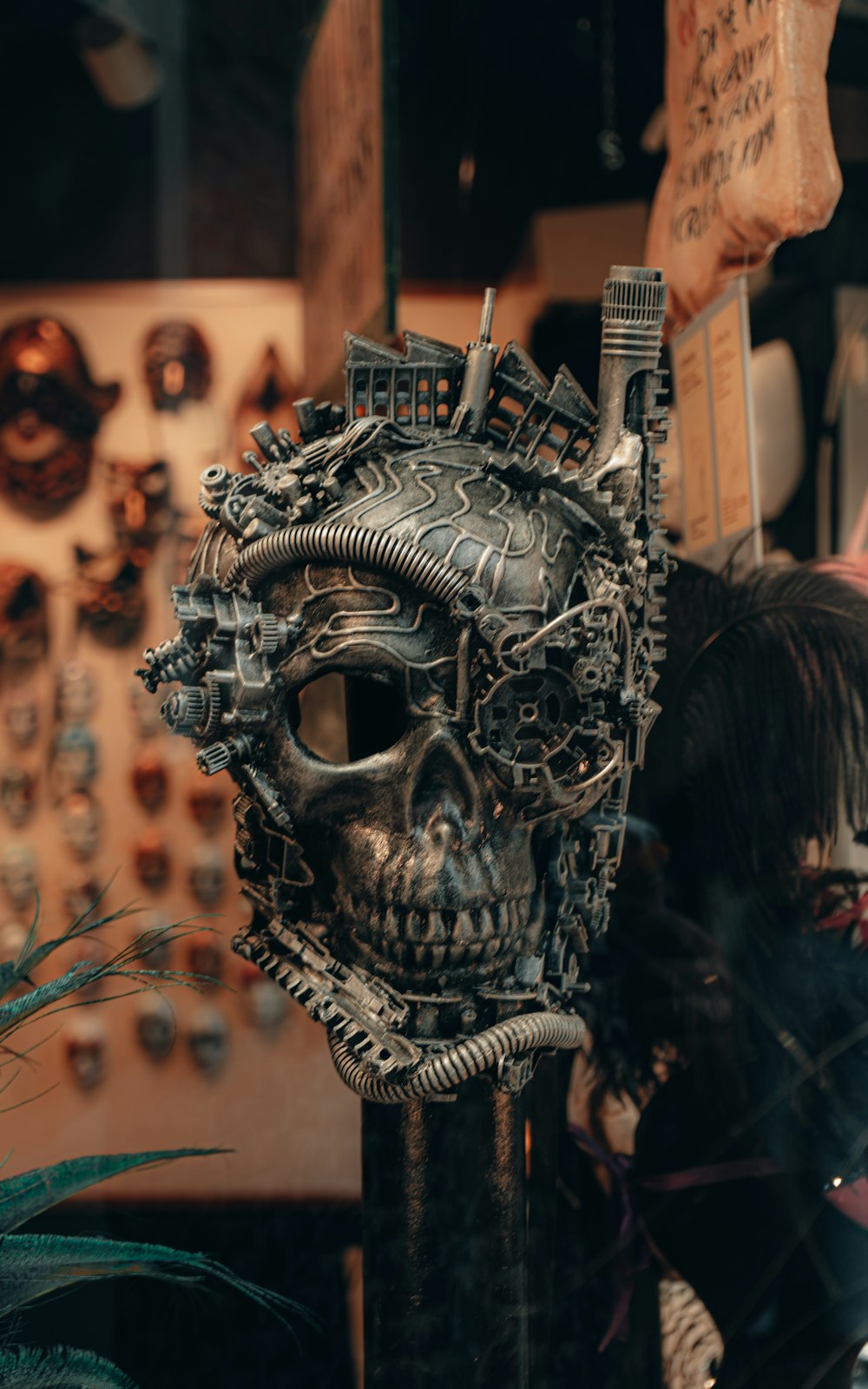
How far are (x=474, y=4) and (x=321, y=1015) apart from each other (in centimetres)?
121

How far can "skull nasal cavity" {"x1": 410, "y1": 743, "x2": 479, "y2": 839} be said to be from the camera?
1046mm

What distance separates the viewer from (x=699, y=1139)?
141cm

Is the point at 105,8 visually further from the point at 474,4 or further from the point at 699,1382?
the point at 699,1382

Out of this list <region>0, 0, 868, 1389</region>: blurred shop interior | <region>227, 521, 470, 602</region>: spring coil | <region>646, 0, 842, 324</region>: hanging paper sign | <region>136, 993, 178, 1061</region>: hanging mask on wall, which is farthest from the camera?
<region>136, 993, 178, 1061</region>: hanging mask on wall

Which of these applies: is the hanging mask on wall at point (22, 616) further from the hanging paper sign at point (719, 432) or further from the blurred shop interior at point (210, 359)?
the hanging paper sign at point (719, 432)

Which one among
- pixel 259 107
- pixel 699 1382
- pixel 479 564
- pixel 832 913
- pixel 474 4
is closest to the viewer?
pixel 479 564

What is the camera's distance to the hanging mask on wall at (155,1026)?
4.91 ft

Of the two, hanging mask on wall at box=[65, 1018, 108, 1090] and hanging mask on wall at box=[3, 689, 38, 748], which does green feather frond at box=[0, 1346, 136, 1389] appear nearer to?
hanging mask on wall at box=[65, 1018, 108, 1090]

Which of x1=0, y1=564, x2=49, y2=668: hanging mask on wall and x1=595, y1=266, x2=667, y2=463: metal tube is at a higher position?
x1=595, y1=266, x2=667, y2=463: metal tube

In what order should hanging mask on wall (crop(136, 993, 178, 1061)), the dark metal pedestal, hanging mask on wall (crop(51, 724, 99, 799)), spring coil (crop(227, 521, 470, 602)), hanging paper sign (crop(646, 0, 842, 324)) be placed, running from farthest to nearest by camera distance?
1. hanging mask on wall (crop(51, 724, 99, 799))
2. hanging mask on wall (crop(136, 993, 178, 1061))
3. hanging paper sign (crop(646, 0, 842, 324))
4. the dark metal pedestal
5. spring coil (crop(227, 521, 470, 602))

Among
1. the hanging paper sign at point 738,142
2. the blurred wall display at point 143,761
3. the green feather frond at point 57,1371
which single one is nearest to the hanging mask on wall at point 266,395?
the blurred wall display at point 143,761

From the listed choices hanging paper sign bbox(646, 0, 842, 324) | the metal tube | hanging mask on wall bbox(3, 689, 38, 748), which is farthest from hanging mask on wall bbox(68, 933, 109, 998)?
hanging paper sign bbox(646, 0, 842, 324)

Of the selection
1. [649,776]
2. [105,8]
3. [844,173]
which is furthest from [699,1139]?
[105,8]

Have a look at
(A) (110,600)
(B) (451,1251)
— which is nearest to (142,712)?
(A) (110,600)
